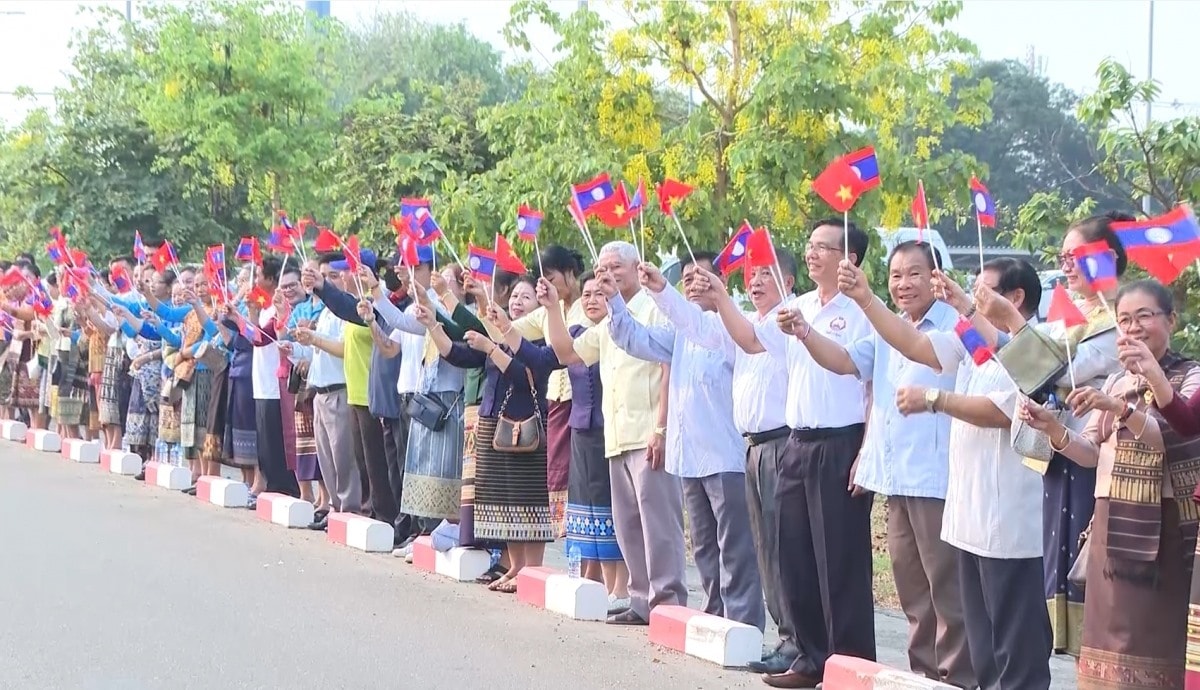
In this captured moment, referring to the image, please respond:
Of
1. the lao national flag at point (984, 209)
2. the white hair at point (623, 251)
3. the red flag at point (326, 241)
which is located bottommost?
the white hair at point (623, 251)

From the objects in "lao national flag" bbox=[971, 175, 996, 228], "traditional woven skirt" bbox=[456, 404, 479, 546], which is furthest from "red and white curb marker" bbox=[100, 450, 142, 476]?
"lao national flag" bbox=[971, 175, 996, 228]

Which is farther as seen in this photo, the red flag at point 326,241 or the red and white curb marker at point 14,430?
the red and white curb marker at point 14,430

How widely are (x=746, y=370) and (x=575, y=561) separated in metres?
2.26

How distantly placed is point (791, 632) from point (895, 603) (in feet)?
7.87

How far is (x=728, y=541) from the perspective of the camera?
802 centimetres

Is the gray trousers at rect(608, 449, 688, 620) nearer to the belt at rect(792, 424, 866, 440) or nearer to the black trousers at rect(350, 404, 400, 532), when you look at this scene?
the belt at rect(792, 424, 866, 440)

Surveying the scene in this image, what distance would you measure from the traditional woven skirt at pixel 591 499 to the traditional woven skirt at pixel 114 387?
28.3 feet

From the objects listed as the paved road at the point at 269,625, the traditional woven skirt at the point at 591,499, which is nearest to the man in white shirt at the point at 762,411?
the paved road at the point at 269,625

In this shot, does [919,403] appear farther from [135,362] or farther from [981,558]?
[135,362]

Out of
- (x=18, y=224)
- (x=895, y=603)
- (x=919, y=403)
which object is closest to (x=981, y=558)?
(x=919, y=403)

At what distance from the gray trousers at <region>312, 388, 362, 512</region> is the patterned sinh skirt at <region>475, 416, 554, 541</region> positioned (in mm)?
2436

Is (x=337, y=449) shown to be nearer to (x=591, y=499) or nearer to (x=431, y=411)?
(x=431, y=411)

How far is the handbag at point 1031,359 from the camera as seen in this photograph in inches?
230

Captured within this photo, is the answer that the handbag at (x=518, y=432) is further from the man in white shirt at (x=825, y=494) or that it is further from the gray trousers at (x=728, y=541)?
the man in white shirt at (x=825, y=494)
